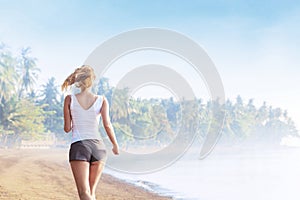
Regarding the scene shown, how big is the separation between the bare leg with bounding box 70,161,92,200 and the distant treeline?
9.20m

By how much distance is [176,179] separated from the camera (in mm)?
8164

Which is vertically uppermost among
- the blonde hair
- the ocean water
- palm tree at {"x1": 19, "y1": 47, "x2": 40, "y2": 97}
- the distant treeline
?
palm tree at {"x1": 19, "y1": 47, "x2": 40, "y2": 97}

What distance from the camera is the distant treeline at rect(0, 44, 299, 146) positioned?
12248 millimetres

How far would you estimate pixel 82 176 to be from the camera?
164 cm

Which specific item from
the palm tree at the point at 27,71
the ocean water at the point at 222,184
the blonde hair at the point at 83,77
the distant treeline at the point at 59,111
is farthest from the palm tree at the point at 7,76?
the blonde hair at the point at 83,77

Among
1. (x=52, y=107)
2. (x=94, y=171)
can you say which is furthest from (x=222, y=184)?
(x=52, y=107)

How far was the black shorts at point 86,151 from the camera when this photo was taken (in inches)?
64.0

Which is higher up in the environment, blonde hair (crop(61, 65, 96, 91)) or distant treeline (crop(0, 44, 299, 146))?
distant treeline (crop(0, 44, 299, 146))

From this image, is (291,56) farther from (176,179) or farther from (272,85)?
(176,179)

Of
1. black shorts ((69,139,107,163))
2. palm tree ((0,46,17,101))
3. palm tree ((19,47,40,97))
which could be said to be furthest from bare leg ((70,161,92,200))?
palm tree ((19,47,40,97))

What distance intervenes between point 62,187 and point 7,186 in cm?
82

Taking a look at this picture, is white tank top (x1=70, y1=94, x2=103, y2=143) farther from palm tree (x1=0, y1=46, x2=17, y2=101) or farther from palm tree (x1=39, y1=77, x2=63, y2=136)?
palm tree (x1=39, y1=77, x2=63, y2=136)

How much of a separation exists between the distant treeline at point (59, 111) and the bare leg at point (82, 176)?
9201 mm

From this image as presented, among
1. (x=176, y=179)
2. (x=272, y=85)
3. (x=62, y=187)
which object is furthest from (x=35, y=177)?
(x=272, y=85)
